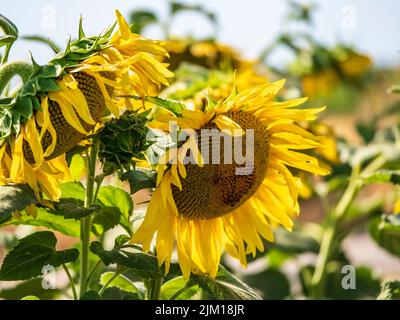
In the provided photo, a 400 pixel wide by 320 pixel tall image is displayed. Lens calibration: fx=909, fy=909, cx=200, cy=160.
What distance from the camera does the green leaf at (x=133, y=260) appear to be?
945 mm

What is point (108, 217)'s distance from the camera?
104 cm

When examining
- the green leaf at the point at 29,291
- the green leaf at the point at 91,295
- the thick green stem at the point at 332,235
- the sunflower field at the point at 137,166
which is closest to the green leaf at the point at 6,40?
the sunflower field at the point at 137,166

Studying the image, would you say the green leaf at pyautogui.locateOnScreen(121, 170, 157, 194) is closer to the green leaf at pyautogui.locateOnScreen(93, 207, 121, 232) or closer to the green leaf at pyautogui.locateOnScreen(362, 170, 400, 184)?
the green leaf at pyautogui.locateOnScreen(93, 207, 121, 232)

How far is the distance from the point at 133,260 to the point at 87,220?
9cm

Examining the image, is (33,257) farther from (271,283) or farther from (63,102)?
(271,283)

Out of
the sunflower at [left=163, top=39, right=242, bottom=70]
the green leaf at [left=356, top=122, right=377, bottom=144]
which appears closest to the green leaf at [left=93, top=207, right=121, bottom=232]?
the sunflower at [left=163, top=39, right=242, bottom=70]

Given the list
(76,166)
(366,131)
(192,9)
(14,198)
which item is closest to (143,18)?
(192,9)

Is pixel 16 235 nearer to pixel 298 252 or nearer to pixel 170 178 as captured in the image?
pixel 298 252

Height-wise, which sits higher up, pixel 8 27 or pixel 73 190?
pixel 8 27

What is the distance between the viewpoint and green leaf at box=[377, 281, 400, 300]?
1200 millimetres

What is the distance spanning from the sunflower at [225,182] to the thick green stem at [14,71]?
14cm

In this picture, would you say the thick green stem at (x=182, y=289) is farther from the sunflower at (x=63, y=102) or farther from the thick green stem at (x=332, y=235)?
the thick green stem at (x=332, y=235)

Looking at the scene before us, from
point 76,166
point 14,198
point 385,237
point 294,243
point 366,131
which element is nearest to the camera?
point 14,198

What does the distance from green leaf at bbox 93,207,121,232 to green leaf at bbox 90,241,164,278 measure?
6cm
